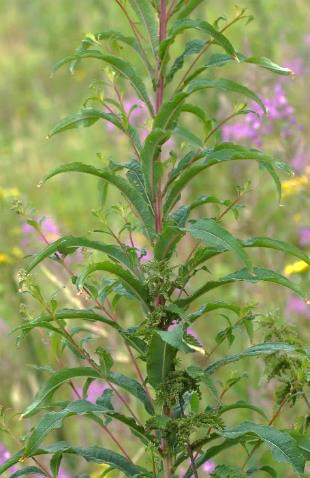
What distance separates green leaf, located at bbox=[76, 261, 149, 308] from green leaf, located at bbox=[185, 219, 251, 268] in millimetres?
186

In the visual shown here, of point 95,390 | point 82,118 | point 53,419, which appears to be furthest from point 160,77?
point 95,390

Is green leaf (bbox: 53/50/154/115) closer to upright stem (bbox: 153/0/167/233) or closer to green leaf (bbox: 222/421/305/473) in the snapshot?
upright stem (bbox: 153/0/167/233)

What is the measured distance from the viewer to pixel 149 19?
1921mm

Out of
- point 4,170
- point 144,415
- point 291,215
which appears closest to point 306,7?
point 291,215

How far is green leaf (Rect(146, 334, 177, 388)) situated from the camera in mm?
1786

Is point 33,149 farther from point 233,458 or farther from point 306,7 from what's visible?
point 233,458

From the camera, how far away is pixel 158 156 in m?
1.89

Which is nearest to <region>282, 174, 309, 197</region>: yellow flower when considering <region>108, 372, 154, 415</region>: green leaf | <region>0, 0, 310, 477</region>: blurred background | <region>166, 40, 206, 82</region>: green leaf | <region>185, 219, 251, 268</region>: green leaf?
<region>0, 0, 310, 477</region>: blurred background

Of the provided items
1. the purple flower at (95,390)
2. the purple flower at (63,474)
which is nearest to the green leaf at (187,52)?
the purple flower at (63,474)

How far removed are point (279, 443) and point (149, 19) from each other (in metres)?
0.96

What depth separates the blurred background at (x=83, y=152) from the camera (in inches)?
149

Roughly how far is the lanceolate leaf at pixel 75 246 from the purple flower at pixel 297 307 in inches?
91.4

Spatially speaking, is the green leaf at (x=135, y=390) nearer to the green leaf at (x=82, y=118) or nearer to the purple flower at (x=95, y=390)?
the green leaf at (x=82, y=118)

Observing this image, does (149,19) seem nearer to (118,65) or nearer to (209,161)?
(118,65)
